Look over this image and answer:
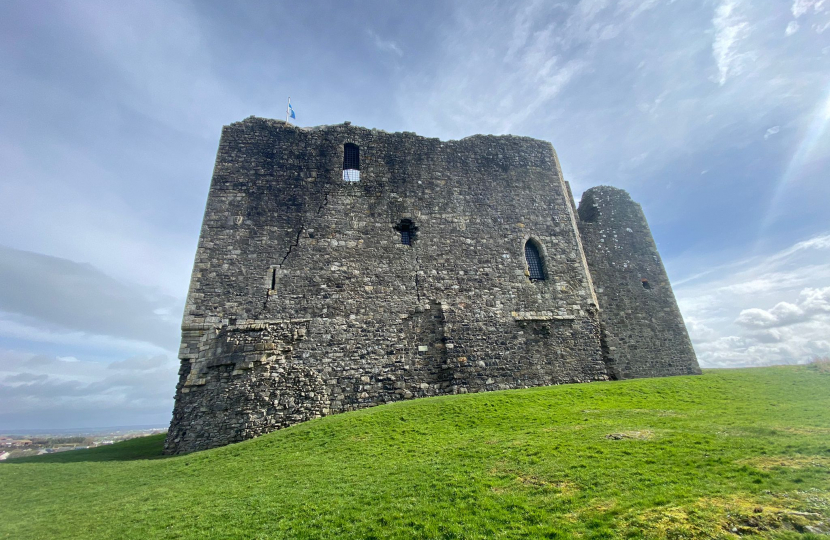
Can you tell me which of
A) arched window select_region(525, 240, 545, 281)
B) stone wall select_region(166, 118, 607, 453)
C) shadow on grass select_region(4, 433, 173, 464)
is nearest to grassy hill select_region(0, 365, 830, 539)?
shadow on grass select_region(4, 433, 173, 464)

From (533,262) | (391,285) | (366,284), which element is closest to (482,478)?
(391,285)

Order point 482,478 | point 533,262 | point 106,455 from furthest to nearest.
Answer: point 533,262 < point 106,455 < point 482,478

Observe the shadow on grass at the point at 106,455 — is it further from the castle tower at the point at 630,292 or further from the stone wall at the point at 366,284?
the castle tower at the point at 630,292

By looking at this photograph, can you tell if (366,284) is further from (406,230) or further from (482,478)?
(482,478)

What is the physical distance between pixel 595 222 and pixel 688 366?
9.04 meters

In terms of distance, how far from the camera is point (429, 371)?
15328 mm

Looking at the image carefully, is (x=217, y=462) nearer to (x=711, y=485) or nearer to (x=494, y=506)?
(x=494, y=506)

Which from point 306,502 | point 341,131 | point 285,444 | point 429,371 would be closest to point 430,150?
point 341,131

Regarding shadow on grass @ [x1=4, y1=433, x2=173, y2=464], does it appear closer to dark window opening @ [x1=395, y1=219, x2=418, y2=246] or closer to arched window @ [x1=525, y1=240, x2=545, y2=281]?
dark window opening @ [x1=395, y1=219, x2=418, y2=246]

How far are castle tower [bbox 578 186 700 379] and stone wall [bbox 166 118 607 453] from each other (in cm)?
232

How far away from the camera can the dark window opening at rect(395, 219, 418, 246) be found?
17.7m

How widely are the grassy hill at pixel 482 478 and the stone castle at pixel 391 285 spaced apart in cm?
233

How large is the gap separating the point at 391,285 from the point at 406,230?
305cm

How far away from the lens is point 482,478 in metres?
7.01
